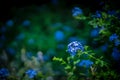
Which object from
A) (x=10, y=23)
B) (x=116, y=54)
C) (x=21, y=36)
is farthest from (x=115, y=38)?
(x=10, y=23)

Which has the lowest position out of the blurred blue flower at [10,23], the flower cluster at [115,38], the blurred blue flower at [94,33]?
the flower cluster at [115,38]

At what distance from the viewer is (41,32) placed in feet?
17.3

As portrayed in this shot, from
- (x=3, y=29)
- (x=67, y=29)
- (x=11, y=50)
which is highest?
(x=3, y=29)

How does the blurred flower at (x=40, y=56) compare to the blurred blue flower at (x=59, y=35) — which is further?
the blurred blue flower at (x=59, y=35)

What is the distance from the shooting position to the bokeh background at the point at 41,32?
15.0 ft

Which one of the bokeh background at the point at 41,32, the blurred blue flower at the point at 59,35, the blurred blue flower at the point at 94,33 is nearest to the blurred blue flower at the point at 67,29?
the bokeh background at the point at 41,32

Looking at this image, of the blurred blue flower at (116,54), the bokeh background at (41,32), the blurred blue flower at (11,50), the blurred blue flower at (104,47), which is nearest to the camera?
the blurred blue flower at (116,54)

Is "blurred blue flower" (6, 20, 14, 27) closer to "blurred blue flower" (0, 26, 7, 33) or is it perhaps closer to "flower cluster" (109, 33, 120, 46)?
"blurred blue flower" (0, 26, 7, 33)

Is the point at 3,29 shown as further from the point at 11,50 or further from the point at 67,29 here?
the point at 67,29

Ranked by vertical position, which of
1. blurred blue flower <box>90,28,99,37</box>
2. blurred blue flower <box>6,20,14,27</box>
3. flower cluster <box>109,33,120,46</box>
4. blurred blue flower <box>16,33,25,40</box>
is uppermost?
blurred blue flower <box>6,20,14,27</box>

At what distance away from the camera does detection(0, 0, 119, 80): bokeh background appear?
457 cm

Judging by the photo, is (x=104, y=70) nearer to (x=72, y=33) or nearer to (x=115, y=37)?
(x=115, y=37)

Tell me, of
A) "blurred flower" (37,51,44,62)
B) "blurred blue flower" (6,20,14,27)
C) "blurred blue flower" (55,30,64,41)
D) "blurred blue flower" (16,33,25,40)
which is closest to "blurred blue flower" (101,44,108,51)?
"blurred blue flower" (55,30,64,41)

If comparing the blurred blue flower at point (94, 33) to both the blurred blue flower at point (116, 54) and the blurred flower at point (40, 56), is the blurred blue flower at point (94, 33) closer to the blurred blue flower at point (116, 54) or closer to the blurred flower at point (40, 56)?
the blurred blue flower at point (116, 54)
